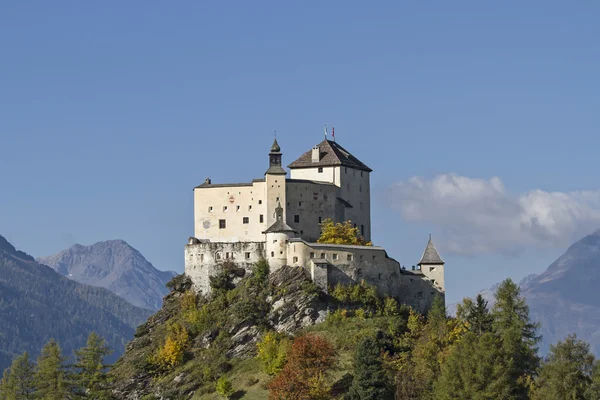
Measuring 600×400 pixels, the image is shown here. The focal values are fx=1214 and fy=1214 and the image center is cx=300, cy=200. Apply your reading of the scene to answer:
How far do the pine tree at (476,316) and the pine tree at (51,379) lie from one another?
39712mm

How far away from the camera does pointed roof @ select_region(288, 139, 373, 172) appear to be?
134375 millimetres

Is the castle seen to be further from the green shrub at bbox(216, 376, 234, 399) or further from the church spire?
the green shrub at bbox(216, 376, 234, 399)

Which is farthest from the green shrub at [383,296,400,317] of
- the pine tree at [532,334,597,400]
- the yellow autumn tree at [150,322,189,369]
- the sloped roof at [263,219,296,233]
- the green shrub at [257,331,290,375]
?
the yellow autumn tree at [150,322,189,369]

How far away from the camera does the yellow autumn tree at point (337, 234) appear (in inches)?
5015

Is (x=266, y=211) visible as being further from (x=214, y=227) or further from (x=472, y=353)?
(x=472, y=353)

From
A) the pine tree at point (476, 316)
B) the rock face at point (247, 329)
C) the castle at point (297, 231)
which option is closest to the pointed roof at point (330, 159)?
the castle at point (297, 231)

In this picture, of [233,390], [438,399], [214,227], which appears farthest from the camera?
[214,227]

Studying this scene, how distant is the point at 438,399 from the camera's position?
105 m

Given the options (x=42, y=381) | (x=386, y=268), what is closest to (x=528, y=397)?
(x=386, y=268)

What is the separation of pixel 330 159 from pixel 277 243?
1410 cm

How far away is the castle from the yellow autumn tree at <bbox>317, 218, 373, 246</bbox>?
4.65 ft

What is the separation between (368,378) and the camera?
10675 cm

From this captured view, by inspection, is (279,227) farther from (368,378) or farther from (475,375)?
(475,375)

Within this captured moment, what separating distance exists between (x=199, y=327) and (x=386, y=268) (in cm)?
2027
